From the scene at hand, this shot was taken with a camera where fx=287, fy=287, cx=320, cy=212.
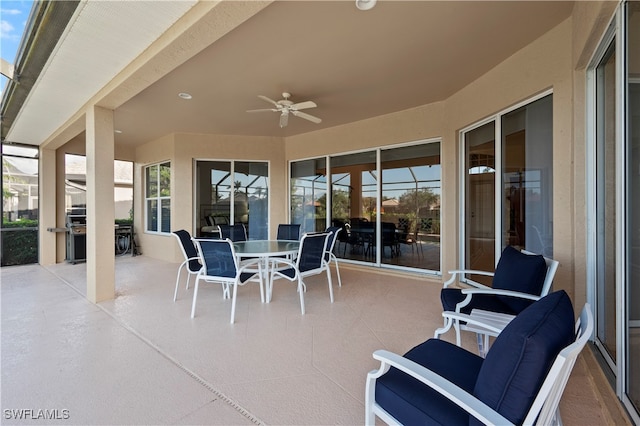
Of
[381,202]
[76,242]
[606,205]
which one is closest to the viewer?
[606,205]

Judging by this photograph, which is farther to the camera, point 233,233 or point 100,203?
point 233,233

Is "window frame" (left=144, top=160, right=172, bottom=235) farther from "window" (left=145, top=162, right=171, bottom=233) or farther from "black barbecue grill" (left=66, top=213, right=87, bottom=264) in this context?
"black barbecue grill" (left=66, top=213, right=87, bottom=264)

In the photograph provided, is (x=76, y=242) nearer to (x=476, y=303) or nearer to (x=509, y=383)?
(x=476, y=303)

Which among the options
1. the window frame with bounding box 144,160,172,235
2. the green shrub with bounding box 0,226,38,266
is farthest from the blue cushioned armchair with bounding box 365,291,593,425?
the green shrub with bounding box 0,226,38,266

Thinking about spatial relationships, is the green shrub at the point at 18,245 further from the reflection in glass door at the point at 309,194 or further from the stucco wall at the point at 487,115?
Result: the stucco wall at the point at 487,115

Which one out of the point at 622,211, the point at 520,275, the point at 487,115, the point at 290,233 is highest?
the point at 487,115

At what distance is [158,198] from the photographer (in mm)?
6930

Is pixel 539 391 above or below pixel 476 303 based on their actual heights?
above

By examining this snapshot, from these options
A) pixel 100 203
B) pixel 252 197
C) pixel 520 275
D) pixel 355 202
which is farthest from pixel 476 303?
pixel 252 197

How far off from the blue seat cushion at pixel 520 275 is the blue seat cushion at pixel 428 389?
1138 millimetres

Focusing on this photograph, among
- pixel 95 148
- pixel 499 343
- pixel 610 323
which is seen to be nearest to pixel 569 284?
pixel 610 323

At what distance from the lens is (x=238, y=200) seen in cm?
673

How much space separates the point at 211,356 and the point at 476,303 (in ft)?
7.26

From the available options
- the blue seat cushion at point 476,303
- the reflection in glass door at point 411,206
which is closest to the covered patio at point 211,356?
the blue seat cushion at point 476,303
